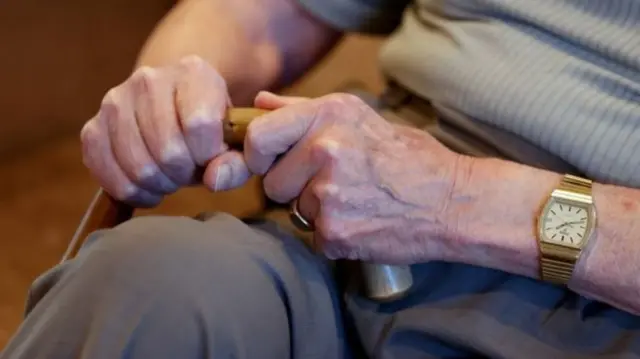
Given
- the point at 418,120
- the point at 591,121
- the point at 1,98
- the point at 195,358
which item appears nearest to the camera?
the point at 195,358

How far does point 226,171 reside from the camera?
73 cm

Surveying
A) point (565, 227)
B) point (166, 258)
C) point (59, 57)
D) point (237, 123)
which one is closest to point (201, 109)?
point (237, 123)

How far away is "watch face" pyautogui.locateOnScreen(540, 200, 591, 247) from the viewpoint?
0.68m

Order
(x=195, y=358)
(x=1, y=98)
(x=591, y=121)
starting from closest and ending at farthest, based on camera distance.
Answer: (x=195, y=358), (x=591, y=121), (x=1, y=98)

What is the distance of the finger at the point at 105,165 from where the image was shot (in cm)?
78

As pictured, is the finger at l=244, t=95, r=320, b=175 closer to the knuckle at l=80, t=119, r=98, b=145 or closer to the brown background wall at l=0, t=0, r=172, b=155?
the knuckle at l=80, t=119, r=98, b=145

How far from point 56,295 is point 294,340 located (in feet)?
0.61

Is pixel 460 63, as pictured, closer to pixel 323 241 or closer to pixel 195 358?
pixel 323 241

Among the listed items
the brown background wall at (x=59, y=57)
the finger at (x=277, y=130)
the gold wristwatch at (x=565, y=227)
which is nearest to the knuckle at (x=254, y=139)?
the finger at (x=277, y=130)

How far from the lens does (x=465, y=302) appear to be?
2.41ft

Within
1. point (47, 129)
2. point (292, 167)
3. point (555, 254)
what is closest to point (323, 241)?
point (292, 167)

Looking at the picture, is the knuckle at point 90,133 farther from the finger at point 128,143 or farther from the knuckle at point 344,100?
the knuckle at point 344,100

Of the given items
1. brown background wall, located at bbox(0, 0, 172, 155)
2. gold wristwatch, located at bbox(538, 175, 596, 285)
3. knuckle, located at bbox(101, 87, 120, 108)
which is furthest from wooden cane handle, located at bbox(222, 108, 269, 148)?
brown background wall, located at bbox(0, 0, 172, 155)

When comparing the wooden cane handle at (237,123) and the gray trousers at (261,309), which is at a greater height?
the wooden cane handle at (237,123)
